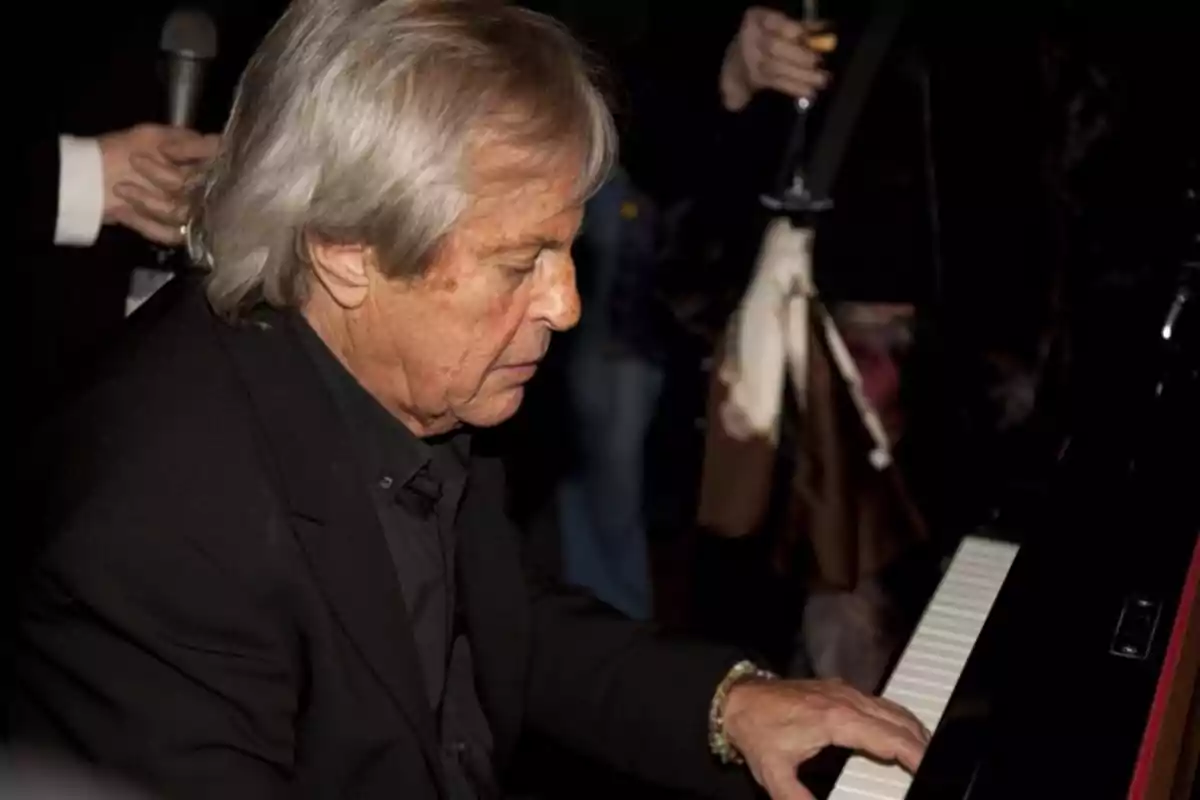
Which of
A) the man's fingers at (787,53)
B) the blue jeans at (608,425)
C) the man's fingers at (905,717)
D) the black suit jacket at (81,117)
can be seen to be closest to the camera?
the man's fingers at (905,717)

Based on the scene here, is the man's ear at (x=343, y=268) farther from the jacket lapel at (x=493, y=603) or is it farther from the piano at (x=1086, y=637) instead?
the piano at (x=1086, y=637)

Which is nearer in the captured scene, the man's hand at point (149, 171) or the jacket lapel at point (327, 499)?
the jacket lapel at point (327, 499)

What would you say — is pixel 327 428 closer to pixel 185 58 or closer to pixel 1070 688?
pixel 1070 688

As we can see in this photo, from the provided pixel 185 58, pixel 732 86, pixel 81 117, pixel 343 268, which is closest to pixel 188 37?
pixel 185 58

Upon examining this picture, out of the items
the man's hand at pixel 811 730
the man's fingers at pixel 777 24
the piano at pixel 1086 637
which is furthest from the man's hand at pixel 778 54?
the man's hand at pixel 811 730

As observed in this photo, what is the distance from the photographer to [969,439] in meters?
2.05

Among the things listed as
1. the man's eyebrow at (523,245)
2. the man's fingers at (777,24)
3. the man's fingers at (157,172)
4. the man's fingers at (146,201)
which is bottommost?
the man's fingers at (146,201)

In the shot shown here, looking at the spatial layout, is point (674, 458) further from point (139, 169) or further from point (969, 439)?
point (139, 169)

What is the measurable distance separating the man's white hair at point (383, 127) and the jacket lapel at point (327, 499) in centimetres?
4

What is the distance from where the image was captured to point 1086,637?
1120 mm

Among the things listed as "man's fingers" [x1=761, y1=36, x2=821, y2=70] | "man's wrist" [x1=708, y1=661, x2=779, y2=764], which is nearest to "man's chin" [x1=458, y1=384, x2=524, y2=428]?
"man's wrist" [x1=708, y1=661, x2=779, y2=764]

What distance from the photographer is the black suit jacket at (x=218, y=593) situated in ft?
3.26

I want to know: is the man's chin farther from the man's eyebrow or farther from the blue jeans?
the blue jeans

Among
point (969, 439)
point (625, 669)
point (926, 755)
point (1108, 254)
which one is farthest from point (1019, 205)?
point (926, 755)
